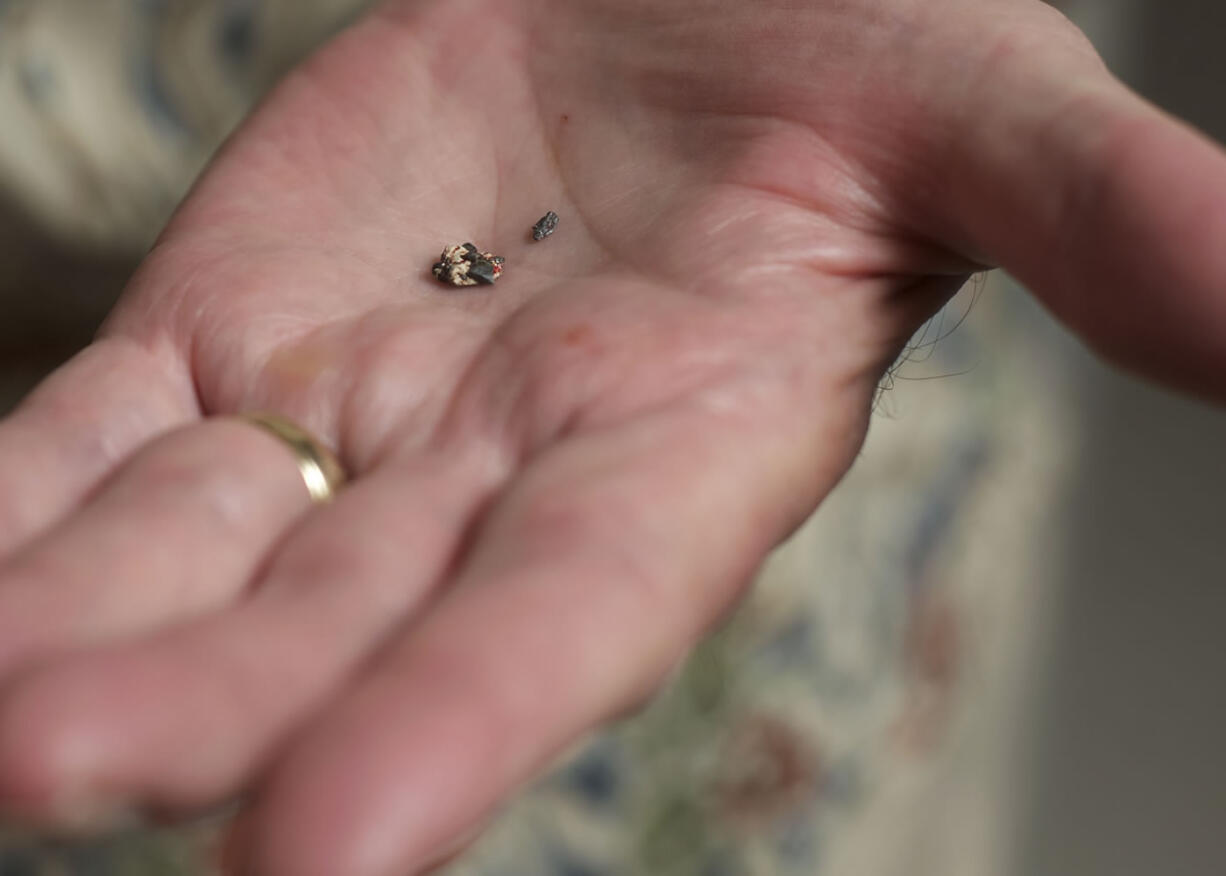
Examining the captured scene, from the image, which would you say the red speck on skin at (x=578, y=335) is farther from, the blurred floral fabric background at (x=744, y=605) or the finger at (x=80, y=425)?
the blurred floral fabric background at (x=744, y=605)

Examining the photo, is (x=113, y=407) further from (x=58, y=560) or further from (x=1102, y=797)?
(x=1102, y=797)

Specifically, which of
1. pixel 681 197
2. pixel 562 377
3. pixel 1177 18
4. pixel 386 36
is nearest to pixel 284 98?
pixel 386 36

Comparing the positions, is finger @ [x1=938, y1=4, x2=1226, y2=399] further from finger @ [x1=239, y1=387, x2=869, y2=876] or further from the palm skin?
finger @ [x1=239, y1=387, x2=869, y2=876]

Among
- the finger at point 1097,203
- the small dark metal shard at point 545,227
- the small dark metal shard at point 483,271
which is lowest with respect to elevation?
the small dark metal shard at point 483,271

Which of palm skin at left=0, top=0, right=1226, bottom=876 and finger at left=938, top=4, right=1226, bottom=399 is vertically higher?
finger at left=938, top=4, right=1226, bottom=399

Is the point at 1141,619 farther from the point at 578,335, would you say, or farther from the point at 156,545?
the point at 156,545

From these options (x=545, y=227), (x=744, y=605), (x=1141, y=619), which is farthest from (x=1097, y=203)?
(x=1141, y=619)

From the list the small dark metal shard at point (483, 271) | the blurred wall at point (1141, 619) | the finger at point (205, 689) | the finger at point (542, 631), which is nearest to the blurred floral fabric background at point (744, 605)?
the blurred wall at point (1141, 619)

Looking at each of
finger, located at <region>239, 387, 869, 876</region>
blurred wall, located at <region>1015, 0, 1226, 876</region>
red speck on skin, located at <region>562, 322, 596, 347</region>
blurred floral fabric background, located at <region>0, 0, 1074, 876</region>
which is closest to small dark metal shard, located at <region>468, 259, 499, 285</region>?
red speck on skin, located at <region>562, 322, 596, 347</region>

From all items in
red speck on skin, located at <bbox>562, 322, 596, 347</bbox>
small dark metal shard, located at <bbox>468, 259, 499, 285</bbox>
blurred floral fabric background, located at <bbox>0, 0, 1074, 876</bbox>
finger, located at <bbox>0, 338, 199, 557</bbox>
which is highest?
red speck on skin, located at <bbox>562, 322, 596, 347</bbox>
